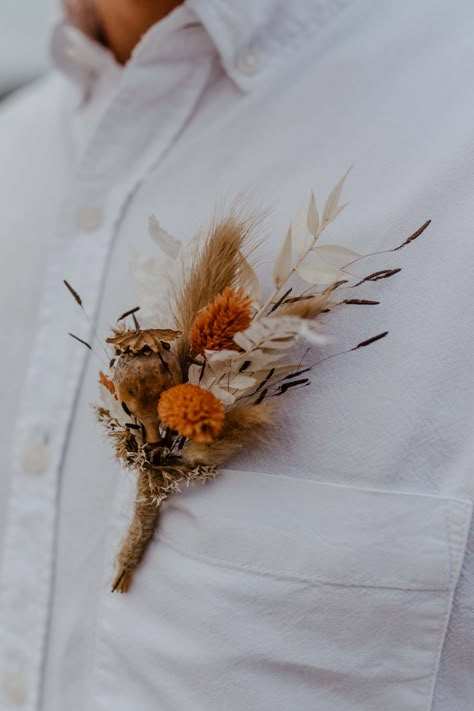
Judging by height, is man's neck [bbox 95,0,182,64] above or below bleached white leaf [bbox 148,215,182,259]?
above

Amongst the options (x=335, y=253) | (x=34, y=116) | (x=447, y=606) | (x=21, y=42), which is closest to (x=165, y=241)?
(x=335, y=253)

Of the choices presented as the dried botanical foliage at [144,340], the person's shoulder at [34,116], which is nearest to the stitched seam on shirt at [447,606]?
the dried botanical foliage at [144,340]

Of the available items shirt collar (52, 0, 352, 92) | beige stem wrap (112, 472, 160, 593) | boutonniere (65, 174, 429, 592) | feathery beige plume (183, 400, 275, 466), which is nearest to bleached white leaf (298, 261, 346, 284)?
boutonniere (65, 174, 429, 592)

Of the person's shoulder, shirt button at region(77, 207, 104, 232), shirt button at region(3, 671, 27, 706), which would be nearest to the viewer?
shirt button at region(3, 671, 27, 706)

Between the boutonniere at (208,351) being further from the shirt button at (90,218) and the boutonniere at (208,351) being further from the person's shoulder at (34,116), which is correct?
the person's shoulder at (34,116)

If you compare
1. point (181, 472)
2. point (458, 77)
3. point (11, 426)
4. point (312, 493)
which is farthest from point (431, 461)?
point (11, 426)

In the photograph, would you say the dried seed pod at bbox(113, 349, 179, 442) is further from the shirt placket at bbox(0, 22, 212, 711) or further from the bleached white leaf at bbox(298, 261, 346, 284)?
the shirt placket at bbox(0, 22, 212, 711)
